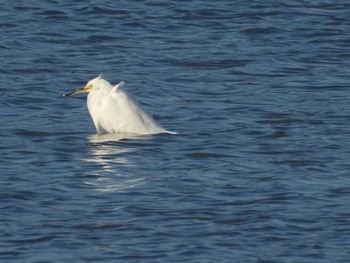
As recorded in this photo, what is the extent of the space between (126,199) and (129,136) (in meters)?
2.97

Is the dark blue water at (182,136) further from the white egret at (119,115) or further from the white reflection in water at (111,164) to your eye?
the white egret at (119,115)

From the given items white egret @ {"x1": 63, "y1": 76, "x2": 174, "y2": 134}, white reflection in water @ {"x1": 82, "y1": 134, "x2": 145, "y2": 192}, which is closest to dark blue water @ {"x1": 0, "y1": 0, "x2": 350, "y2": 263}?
white reflection in water @ {"x1": 82, "y1": 134, "x2": 145, "y2": 192}

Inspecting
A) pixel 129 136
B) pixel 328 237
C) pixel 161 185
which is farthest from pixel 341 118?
pixel 328 237

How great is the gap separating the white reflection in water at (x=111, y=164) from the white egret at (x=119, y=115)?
0.11 metres

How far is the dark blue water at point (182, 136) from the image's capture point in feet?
33.4

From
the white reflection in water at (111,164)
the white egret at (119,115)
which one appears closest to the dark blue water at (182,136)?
the white reflection in water at (111,164)

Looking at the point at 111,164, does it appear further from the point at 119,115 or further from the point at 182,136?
the point at 119,115

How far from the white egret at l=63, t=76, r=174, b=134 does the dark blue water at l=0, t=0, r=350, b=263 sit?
20 centimetres

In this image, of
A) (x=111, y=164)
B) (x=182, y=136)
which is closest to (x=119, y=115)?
(x=182, y=136)

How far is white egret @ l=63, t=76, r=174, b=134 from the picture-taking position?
14.2 m

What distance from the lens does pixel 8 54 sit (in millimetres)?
18156

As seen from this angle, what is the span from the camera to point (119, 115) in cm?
1431

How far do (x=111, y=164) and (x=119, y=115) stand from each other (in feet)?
5.59

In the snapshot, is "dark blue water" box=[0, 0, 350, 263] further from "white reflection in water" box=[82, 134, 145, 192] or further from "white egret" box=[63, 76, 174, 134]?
"white egret" box=[63, 76, 174, 134]
